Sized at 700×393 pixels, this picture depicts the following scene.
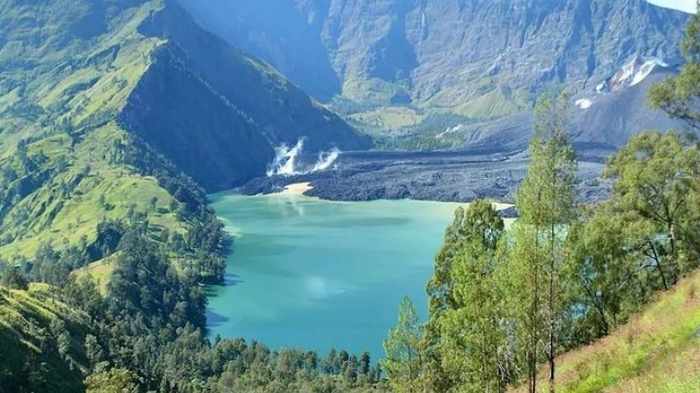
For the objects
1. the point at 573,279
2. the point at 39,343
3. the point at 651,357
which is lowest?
the point at 39,343

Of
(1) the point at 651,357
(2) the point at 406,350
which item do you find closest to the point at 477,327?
(1) the point at 651,357

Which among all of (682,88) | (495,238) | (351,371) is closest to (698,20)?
(682,88)

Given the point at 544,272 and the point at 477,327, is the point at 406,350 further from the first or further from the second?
the point at 544,272

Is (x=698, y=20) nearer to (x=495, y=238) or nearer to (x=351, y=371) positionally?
(x=495, y=238)

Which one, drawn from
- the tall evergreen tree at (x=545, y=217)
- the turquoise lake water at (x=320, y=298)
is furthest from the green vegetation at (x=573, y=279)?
the turquoise lake water at (x=320, y=298)

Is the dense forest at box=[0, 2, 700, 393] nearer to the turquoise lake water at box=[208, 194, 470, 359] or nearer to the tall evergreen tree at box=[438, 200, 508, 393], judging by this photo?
the tall evergreen tree at box=[438, 200, 508, 393]

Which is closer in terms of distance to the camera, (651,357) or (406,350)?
(651,357)

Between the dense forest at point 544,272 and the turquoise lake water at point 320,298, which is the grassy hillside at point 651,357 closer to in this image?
the dense forest at point 544,272
